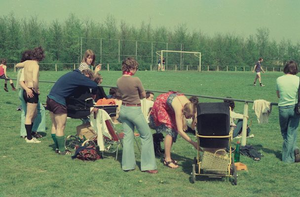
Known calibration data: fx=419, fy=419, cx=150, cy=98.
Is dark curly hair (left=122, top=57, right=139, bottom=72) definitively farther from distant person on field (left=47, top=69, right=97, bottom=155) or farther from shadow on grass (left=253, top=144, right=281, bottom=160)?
shadow on grass (left=253, top=144, right=281, bottom=160)

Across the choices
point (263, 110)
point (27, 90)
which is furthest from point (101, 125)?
point (263, 110)

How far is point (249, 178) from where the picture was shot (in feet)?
20.1

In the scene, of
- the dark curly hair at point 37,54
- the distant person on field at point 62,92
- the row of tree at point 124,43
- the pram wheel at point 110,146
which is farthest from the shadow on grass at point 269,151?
the row of tree at point 124,43

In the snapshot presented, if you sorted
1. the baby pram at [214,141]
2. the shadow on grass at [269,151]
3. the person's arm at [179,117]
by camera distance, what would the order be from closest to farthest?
1. the baby pram at [214,141]
2. the person's arm at [179,117]
3. the shadow on grass at [269,151]

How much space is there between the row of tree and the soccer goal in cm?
26

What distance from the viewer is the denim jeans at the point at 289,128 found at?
6984 millimetres

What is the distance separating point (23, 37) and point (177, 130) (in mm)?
55900

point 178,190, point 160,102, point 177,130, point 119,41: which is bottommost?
point 178,190

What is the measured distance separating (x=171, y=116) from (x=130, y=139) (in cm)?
75

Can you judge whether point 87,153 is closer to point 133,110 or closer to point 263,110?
point 133,110

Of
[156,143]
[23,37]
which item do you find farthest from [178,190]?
[23,37]

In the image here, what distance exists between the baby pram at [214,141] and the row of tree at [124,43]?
2035 inches

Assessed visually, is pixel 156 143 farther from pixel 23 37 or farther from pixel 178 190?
pixel 23 37

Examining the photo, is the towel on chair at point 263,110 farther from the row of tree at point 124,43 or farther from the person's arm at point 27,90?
the row of tree at point 124,43
